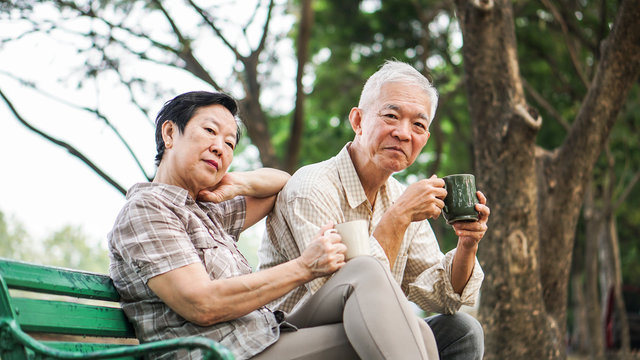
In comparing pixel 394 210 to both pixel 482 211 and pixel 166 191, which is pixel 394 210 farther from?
pixel 166 191

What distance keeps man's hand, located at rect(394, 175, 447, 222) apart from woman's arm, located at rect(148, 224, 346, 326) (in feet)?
2.09

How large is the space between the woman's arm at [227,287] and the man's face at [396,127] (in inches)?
40.3

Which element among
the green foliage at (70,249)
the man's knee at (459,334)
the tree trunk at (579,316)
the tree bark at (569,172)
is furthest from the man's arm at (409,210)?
the green foliage at (70,249)

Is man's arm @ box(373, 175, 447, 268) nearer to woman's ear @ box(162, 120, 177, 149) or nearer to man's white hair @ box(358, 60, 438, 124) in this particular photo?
man's white hair @ box(358, 60, 438, 124)

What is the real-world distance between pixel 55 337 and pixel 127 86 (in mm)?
5524

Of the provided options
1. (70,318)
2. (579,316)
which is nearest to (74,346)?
(70,318)

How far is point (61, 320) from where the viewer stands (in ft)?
6.93

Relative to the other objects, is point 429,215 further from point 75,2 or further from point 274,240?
point 75,2

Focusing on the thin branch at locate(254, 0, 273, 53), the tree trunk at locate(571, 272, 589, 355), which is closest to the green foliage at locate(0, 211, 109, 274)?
the tree trunk at locate(571, 272, 589, 355)

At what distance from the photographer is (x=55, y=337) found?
2334mm

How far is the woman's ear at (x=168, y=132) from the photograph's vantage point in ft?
8.84

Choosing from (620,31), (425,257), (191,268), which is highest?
(620,31)

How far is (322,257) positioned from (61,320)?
884mm

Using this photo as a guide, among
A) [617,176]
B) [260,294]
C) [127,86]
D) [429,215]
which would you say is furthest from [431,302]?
[617,176]
